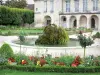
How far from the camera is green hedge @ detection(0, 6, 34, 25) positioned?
176ft

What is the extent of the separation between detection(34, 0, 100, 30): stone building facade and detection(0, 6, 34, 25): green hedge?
238 cm

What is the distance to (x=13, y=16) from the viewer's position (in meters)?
56.2

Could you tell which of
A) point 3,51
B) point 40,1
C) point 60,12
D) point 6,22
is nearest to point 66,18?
point 60,12

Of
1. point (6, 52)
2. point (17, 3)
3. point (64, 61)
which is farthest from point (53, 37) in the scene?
point (17, 3)

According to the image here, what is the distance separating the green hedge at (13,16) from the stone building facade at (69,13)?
7.82ft

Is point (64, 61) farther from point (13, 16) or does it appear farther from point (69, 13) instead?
point (69, 13)

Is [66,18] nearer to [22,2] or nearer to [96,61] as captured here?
[22,2]

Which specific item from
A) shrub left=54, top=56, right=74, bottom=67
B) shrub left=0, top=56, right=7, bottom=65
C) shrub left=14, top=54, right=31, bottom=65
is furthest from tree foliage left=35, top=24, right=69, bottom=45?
shrub left=0, top=56, right=7, bottom=65

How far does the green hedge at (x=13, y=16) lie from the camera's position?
5350 cm

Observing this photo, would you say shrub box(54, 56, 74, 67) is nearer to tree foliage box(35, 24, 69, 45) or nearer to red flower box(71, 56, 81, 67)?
red flower box(71, 56, 81, 67)

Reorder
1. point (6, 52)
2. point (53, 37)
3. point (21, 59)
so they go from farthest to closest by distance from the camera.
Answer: point (53, 37) < point (6, 52) < point (21, 59)

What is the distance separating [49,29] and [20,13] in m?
37.9

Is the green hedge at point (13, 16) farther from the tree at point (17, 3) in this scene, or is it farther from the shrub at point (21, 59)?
the shrub at point (21, 59)

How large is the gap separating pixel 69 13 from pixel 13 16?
11.3 metres
